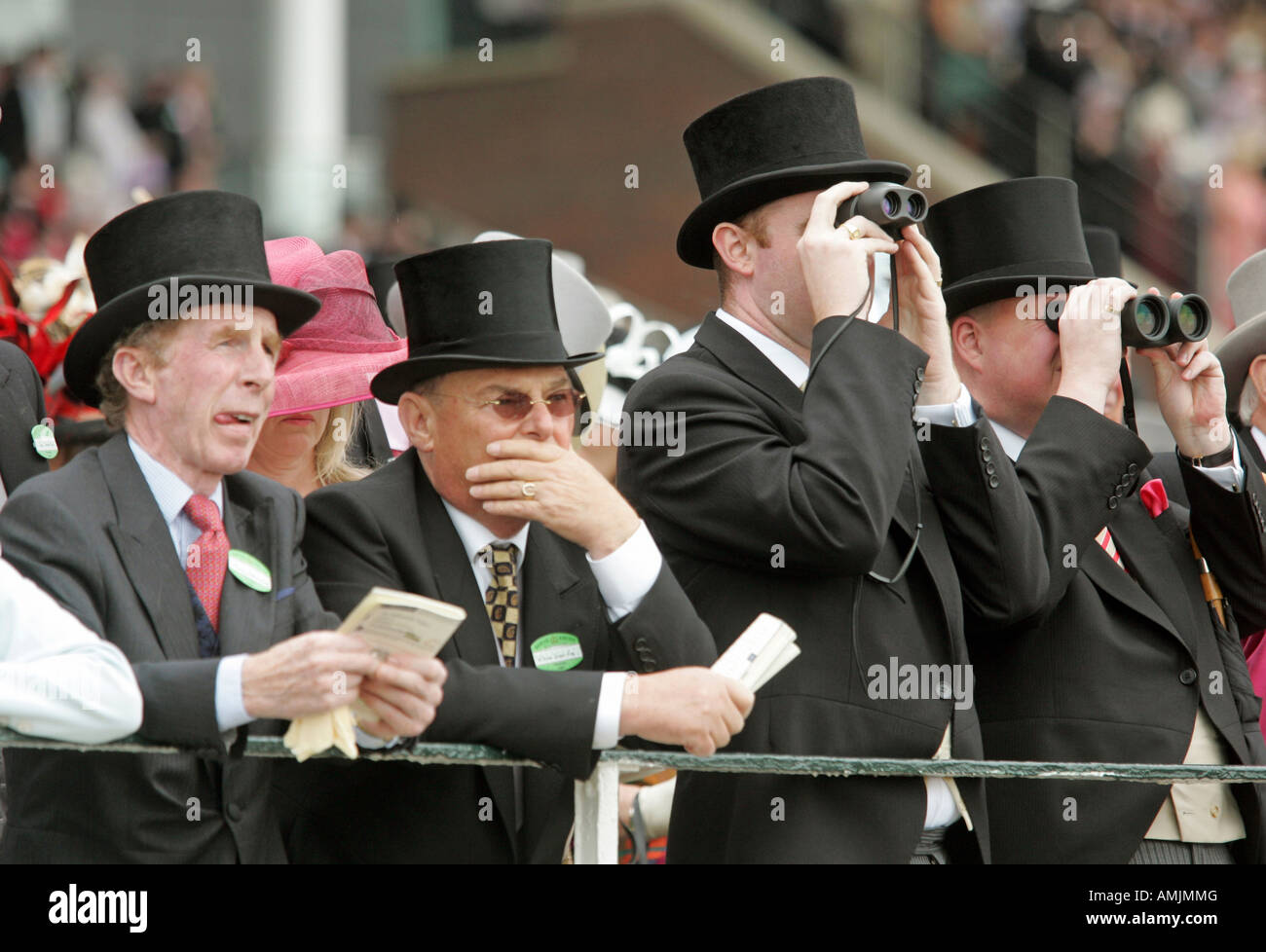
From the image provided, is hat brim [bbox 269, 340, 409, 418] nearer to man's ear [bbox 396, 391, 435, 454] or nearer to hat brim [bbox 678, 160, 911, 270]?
man's ear [bbox 396, 391, 435, 454]

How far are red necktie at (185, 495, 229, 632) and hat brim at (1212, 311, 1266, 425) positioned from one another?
9.37 ft

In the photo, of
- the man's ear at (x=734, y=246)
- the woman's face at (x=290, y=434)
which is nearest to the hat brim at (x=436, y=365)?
the man's ear at (x=734, y=246)

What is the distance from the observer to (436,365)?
348cm

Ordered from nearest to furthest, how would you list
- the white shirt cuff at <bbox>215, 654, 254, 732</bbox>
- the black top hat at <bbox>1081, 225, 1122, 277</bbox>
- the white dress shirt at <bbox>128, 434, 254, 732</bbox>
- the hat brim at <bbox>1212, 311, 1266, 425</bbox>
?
1. the white shirt cuff at <bbox>215, 654, 254, 732</bbox>
2. the white dress shirt at <bbox>128, 434, 254, 732</bbox>
3. the black top hat at <bbox>1081, 225, 1122, 277</bbox>
4. the hat brim at <bbox>1212, 311, 1266, 425</bbox>

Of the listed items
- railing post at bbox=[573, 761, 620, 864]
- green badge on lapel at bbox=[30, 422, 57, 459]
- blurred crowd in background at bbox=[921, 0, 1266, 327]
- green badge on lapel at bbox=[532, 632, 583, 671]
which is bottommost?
railing post at bbox=[573, 761, 620, 864]

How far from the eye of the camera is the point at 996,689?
154 inches

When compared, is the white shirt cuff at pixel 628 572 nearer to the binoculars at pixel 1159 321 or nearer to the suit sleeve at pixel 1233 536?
the binoculars at pixel 1159 321

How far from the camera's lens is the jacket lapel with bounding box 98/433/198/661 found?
295cm

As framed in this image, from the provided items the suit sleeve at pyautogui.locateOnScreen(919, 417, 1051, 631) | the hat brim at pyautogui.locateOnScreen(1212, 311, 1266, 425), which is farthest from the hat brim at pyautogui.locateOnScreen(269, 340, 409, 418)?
the hat brim at pyautogui.locateOnScreen(1212, 311, 1266, 425)

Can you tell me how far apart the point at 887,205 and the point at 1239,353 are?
184 centimetres

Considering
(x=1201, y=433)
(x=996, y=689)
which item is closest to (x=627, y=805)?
(x=996, y=689)

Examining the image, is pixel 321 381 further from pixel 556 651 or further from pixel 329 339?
pixel 556 651

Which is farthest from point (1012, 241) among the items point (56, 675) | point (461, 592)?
point (56, 675)
